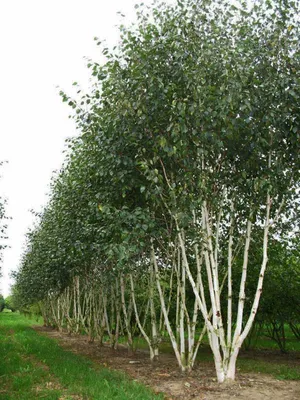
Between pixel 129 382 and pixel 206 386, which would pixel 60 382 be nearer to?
pixel 129 382

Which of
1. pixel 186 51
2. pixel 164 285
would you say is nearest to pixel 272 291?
pixel 164 285

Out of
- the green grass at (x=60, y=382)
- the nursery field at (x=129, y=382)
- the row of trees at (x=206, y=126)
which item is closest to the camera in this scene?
the green grass at (x=60, y=382)

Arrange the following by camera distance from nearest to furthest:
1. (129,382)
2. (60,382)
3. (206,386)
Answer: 1. (206,386)
2. (129,382)
3. (60,382)

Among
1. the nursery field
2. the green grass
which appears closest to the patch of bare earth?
the nursery field

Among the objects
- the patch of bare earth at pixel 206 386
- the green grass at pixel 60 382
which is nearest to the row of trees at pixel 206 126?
the patch of bare earth at pixel 206 386

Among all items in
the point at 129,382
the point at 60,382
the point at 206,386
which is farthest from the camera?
the point at 60,382

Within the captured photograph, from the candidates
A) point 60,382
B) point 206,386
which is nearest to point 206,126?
point 206,386

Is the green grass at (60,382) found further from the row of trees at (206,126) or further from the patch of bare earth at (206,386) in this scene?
the row of trees at (206,126)

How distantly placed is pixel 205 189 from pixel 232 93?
6.99 feet

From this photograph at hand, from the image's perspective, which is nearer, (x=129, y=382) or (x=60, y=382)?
(x=129, y=382)

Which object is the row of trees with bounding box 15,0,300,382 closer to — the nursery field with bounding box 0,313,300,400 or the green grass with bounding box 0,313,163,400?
the nursery field with bounding box 0,313,300,400

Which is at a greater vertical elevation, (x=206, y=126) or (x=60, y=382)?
(x=206, y=126)

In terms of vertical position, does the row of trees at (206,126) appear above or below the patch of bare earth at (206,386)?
above

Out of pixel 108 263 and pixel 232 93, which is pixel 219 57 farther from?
pixel 108 263
